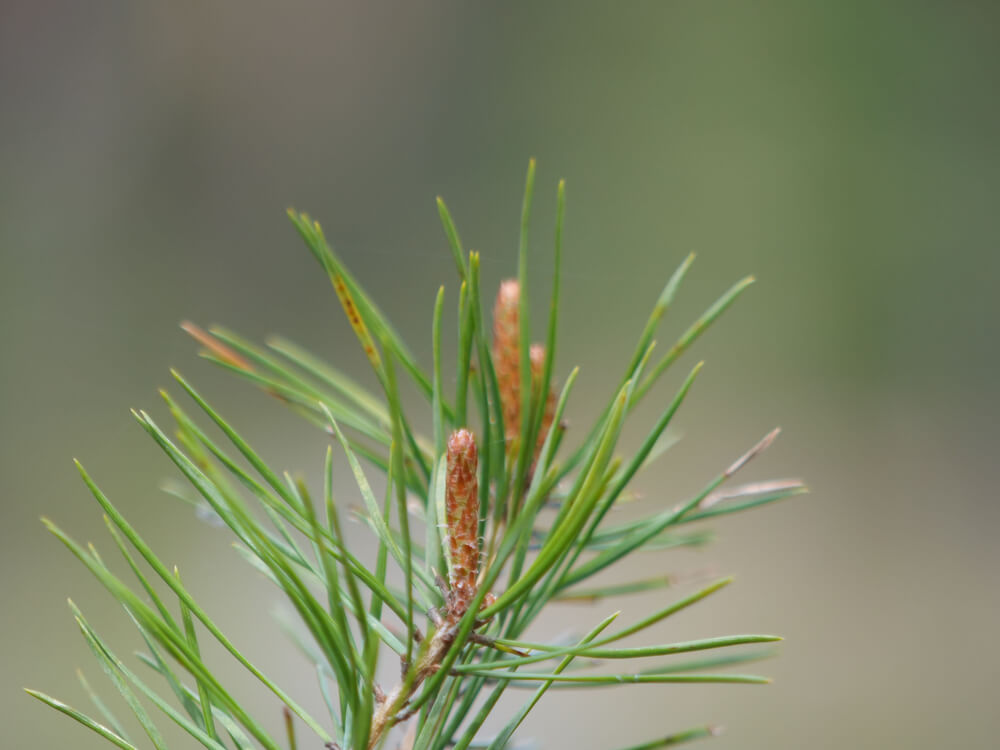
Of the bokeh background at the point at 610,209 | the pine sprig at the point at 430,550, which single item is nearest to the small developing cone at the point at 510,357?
the pine sprig at the point at 430,550

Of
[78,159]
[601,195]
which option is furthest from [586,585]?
[78,159]

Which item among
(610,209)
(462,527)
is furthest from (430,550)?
(610,209)

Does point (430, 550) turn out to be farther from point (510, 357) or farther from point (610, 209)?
point (610, 209)

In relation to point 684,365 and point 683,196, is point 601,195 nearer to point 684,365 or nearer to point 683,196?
point 683,196

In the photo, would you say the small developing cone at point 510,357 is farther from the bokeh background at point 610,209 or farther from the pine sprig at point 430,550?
the bokeh background at point 610,209

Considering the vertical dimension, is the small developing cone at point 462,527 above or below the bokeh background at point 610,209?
below
